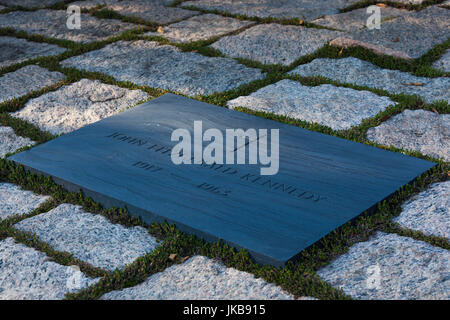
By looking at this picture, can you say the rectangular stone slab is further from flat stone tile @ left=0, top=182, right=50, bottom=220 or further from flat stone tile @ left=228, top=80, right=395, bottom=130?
flat stone tile @ left=228, top=80, right=395, bottom=130

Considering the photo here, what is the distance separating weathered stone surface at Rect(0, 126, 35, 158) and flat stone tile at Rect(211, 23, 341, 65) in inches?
57.4

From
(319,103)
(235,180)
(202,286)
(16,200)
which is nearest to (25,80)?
(16,200)

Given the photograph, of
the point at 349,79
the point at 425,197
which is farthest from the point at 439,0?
the point at 425,197

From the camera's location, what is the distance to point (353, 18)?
4.37 m

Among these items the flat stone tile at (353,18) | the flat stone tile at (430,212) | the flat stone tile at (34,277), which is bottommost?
the flat stone tile at (34,277)

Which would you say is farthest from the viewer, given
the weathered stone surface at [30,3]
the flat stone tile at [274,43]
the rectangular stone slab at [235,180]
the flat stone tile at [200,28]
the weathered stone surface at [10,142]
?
the weathered stone surface at [30,3]

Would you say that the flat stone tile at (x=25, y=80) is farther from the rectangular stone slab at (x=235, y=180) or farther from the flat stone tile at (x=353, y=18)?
the flat stone tile at (x=353, y=18)

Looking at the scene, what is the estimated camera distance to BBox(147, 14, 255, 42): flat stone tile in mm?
4078

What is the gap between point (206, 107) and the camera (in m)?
2.81

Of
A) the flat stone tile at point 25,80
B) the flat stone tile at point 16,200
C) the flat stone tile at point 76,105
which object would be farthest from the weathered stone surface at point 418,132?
the flat stone tile at point 25,80

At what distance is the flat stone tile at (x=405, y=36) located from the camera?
3527mm

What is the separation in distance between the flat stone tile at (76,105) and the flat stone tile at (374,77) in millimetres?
995

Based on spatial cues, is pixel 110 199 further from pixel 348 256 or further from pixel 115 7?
pixel 115 7

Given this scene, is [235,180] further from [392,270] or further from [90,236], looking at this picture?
[392,270]
